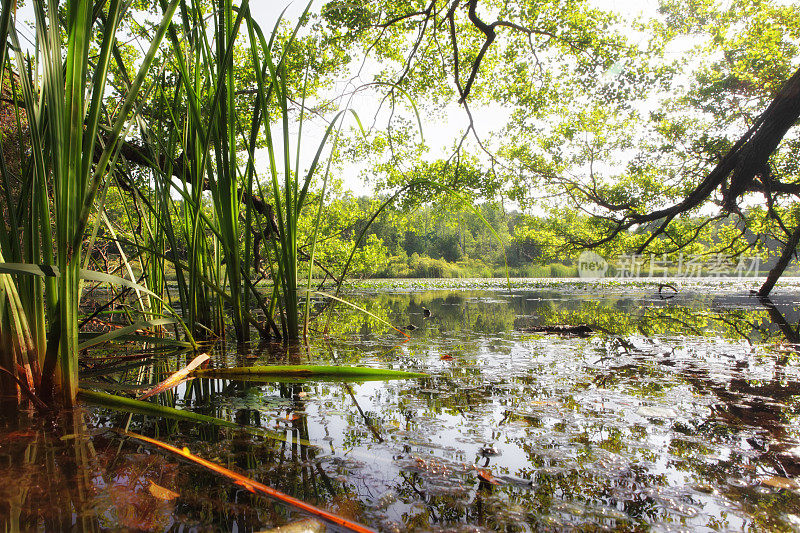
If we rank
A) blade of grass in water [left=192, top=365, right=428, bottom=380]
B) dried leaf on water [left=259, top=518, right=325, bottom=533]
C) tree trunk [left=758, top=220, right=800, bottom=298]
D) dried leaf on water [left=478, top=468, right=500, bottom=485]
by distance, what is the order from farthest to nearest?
tree trunk [left=758, top=220, right=800, bottom=298]
blade of grass in water [left=192, top=365, right=428, bottom=380]
dried leaf on water [left=478, top=468, right=500, bottom=485]
dried leaf on water [left=259, top=518, right=325, bottom=533]

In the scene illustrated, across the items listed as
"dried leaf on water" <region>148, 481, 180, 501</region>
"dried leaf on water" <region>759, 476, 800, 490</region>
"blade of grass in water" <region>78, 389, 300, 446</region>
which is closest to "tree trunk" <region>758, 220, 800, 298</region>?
"dried leaf on water" <region>759, 476, 800, 490</region>

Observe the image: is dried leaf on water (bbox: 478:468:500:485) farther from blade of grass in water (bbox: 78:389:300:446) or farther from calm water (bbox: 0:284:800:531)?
blade of grass in water (bbox: 78:389:300:446)

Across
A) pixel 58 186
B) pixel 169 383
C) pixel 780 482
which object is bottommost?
pixel 780 482

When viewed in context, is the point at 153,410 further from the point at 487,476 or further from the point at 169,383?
the point at 487,476

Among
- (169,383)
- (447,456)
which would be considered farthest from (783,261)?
(169,383)

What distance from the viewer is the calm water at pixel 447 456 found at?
57cm

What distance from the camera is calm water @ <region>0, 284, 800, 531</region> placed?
0.57m

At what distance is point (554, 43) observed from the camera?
21.6 feet

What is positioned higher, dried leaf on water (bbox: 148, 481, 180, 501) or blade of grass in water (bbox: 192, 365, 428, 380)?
blade of grass in water (bbox: 192, 365, 428, 380)

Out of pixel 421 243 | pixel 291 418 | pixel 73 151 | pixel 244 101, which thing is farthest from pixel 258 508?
pixel 421 243

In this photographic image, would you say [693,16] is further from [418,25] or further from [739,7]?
[418,25]

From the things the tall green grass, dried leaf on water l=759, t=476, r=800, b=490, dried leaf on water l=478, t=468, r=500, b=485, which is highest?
the tall green grass

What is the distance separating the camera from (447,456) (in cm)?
78

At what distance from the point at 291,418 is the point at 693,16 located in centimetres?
996
